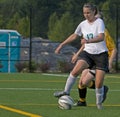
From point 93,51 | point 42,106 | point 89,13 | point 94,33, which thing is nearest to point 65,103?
point 42,106

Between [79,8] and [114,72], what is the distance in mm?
7769

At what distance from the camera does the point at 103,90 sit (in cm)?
1210

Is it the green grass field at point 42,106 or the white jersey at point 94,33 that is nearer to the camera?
the green grass field at point 42,106

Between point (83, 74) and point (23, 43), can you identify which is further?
point (23, 43)

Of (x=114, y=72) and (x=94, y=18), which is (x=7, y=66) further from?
(x=94, y=18)

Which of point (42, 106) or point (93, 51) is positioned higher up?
point (93, 51)

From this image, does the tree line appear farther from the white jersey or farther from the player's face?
the player's face

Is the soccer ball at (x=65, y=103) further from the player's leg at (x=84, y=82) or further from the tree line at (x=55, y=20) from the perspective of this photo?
the tree line at (x=55, y=20)

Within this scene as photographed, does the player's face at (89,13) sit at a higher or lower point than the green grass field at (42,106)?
higher

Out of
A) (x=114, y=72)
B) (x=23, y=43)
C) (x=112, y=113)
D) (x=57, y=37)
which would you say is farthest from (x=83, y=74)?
A: (x=57, y=37)

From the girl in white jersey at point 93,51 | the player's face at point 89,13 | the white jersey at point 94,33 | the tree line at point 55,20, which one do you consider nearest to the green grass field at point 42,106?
the girl in white jersey at point 93,51

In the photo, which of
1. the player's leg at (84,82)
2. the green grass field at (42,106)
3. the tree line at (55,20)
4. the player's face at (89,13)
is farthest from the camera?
the tree line at (55,20)

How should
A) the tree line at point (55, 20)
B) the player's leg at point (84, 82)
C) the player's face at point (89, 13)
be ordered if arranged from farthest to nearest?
the tree line at point (55, 20) < the player's leg at point (84, 82) < the player's face at point (89, 13)

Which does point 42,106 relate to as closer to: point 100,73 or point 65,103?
point 65,103
